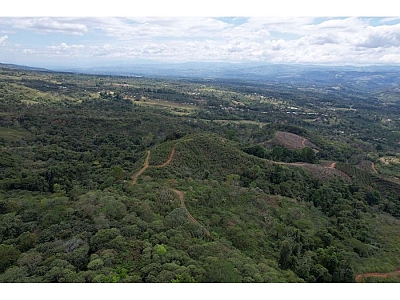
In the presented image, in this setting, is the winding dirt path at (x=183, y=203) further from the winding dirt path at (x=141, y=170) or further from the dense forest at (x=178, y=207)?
the winding dirt path at (x=141, y=170)

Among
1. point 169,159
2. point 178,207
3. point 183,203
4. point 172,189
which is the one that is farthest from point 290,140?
point 178,207

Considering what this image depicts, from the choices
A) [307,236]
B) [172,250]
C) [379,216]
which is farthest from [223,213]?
[379,216]

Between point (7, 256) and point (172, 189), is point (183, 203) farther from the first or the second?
point (7, 256)

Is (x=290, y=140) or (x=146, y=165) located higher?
(x=146, y=165)

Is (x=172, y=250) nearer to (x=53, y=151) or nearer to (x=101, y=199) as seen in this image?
(x=101, y=199)

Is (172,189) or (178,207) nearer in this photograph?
(178,207)

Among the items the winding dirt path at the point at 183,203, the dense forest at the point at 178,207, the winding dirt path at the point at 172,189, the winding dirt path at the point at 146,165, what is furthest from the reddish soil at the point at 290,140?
the winding dirt path at the point at 183,203

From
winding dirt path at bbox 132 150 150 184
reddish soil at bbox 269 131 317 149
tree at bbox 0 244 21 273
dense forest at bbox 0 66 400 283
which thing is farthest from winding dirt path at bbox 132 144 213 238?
reddish soil at bbox 269 131 317 149

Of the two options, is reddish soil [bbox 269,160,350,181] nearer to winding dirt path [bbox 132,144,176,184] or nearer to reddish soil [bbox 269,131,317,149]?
winding dirt path [bbox 132,144,176,184]
